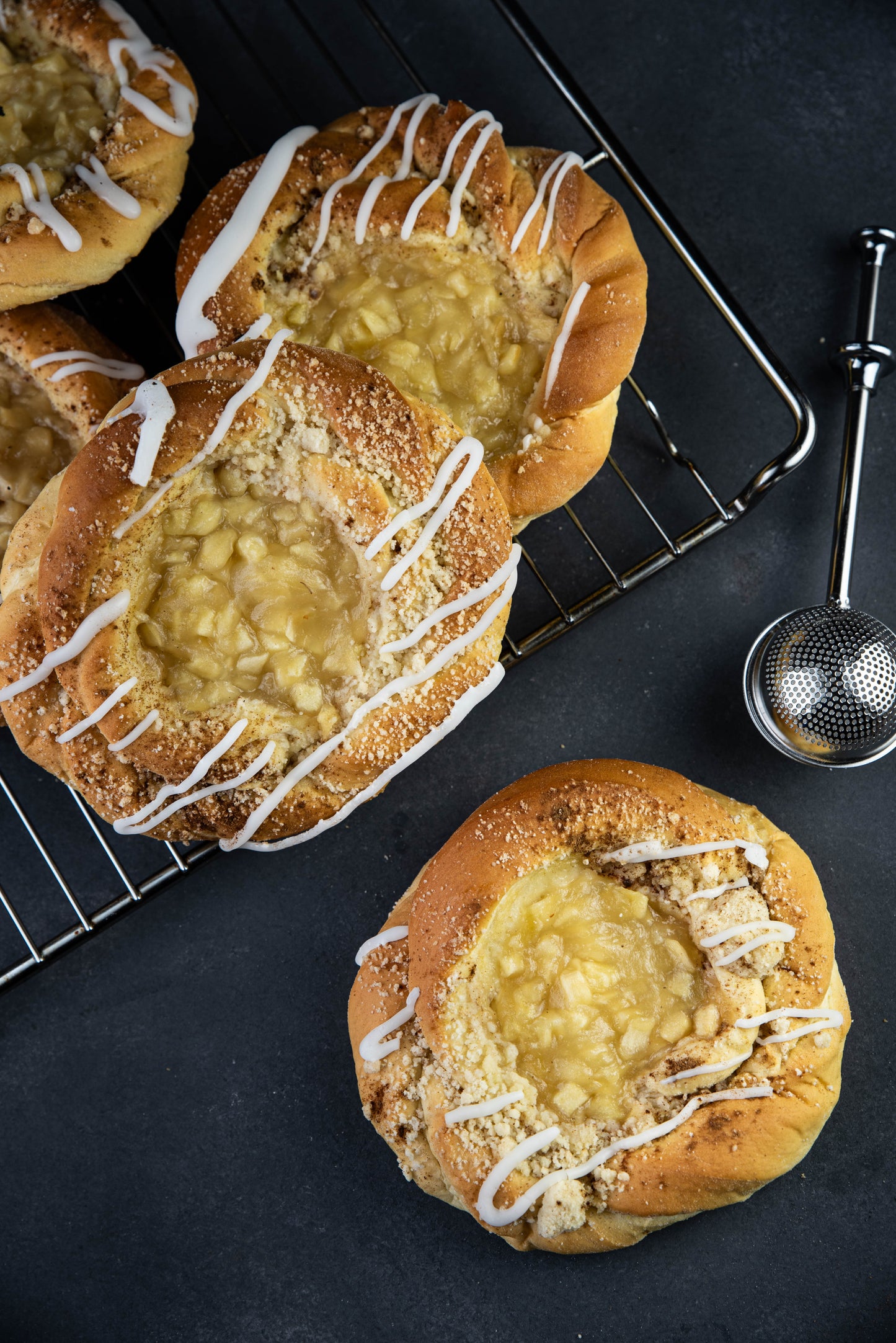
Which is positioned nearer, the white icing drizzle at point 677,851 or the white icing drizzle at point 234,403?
the white icing drizzle at point 234,403

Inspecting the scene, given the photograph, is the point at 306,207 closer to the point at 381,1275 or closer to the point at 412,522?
the point at 412,522

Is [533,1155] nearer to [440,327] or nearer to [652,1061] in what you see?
[652,1061]

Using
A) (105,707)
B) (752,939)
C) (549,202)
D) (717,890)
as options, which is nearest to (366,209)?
(549,202)

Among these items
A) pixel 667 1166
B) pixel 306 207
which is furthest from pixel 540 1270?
pixel 306 207

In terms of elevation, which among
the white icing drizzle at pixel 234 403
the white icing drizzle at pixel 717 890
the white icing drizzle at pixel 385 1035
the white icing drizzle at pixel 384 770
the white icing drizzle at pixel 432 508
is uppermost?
the white icing drizzle at pixel 234 403

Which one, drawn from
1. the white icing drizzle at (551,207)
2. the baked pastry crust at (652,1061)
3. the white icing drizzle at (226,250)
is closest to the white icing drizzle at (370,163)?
the white icing drizzle at (226,250)

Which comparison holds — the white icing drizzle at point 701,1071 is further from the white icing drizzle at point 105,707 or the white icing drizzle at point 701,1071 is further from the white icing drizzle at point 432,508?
the white icing drizzle at point 105,707

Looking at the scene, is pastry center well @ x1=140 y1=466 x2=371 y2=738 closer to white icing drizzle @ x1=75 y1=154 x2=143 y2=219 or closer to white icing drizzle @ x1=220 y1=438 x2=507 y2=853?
white icing drizzle @ x1=220 y1=438 x2=507 y2=853
